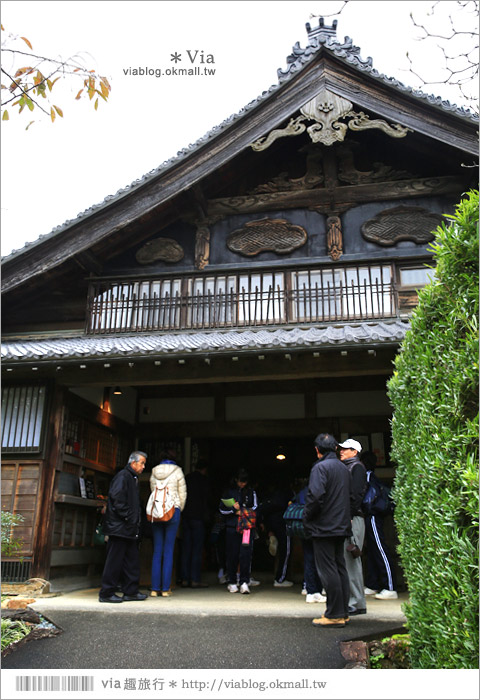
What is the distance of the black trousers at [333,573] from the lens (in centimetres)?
519

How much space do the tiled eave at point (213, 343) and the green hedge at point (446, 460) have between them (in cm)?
316

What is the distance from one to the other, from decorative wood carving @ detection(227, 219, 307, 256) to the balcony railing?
574mm

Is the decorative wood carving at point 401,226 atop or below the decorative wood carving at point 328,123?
below

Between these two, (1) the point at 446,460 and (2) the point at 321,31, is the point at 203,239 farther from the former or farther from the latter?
(1) the point at 446,460

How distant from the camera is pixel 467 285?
10.2 feet

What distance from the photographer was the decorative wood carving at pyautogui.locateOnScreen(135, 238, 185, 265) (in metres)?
10.0

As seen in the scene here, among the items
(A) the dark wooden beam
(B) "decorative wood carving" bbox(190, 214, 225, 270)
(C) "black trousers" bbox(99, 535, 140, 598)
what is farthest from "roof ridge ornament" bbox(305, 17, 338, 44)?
(C) "black trousers" bbox(99, 535, 140, 598)

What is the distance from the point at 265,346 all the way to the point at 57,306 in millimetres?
4596

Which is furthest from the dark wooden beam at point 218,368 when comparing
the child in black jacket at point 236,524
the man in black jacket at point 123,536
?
the child in black jacket at point 236,524

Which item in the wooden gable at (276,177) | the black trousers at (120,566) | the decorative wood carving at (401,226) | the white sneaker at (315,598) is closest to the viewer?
the white sneaker at (315,598)

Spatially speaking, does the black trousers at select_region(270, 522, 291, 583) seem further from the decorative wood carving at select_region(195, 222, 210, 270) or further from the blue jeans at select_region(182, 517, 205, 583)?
the decorative wood carving at select_region(195, 222, 210, 270)

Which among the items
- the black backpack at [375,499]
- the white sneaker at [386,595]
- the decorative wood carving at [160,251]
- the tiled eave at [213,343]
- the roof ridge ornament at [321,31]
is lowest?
the white sneaker at [386,595]

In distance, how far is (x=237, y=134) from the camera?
9289mm

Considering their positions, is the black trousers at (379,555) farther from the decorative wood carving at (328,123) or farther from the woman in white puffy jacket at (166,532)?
the decorative wood carving at (328,123)
